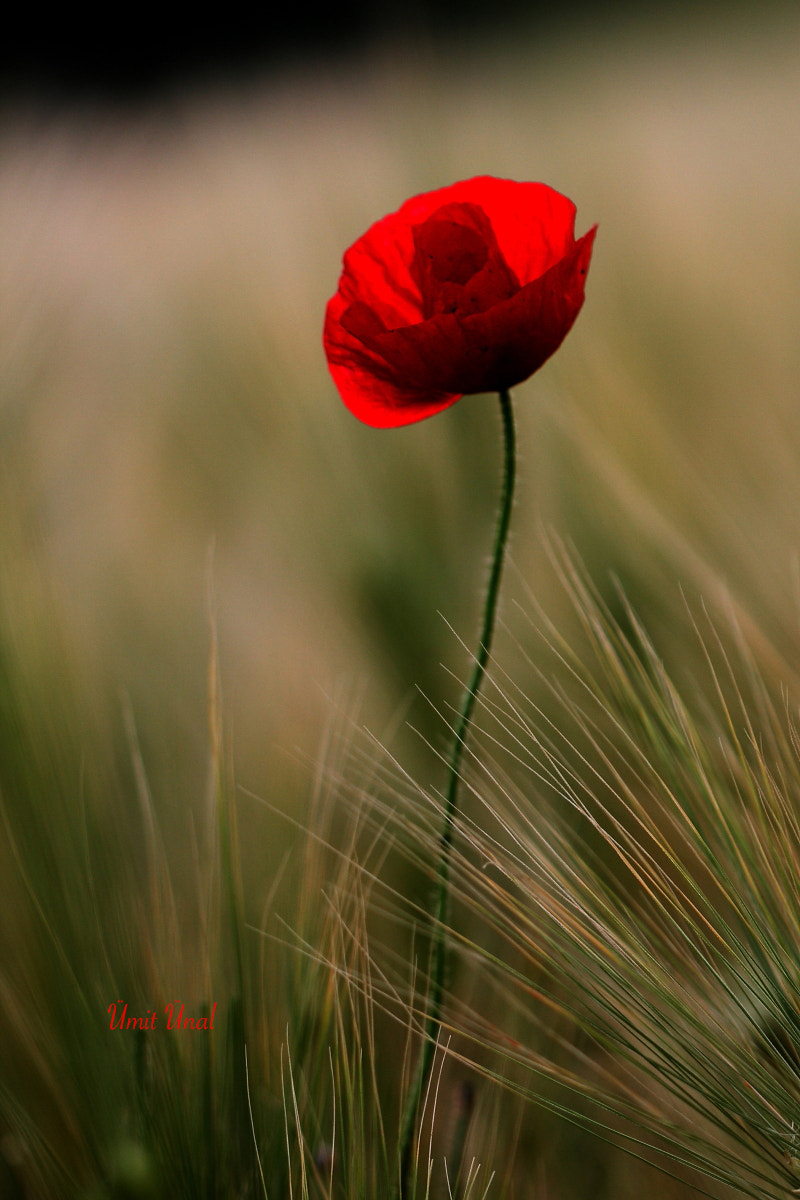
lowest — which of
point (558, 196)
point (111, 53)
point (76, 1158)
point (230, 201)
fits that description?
point (76, 1158)

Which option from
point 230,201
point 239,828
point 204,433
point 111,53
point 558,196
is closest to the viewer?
point 558,196

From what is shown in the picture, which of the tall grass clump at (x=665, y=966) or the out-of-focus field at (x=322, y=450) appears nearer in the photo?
the tall grass clump at (x=665, y=966)

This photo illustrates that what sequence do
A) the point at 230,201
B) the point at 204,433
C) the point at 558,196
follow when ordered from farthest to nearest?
the point at 230,201, the point at 204,433, the point at 558,196

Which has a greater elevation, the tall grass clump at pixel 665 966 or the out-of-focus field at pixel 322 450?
the out-of-focus field at pixel 322 450

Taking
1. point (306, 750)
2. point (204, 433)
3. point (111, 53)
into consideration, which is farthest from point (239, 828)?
point (111, 53)

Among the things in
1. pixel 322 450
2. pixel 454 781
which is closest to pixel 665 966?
pixel 454 781

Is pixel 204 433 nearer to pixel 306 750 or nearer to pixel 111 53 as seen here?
pixel 306 750
